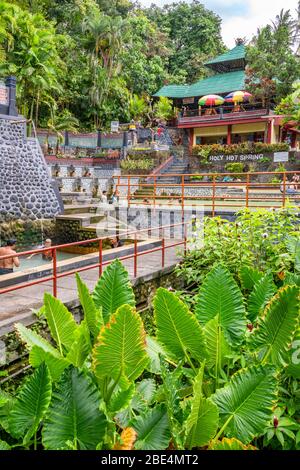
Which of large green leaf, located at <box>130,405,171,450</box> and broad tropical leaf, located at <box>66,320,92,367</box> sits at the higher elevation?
broad tropical leaf, located at <box>66,320,92,367</box>

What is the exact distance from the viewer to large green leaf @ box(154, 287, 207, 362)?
3.76 metres

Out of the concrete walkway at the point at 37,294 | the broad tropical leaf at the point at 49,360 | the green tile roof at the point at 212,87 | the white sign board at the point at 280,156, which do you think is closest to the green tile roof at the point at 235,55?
the green tile roof at the point at 212,87

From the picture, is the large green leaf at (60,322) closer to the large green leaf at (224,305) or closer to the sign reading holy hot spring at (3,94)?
the large green leaf at (224,305)

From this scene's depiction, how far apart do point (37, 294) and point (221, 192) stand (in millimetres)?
11771

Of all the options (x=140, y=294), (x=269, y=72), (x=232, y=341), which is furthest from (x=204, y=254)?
(x=269, y=72)

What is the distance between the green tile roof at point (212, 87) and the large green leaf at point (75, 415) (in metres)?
30.0

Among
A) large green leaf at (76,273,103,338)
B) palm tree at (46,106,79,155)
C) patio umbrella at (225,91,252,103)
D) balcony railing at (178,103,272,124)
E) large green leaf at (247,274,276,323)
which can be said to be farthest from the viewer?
patio umbrella at (225,91,252,103)

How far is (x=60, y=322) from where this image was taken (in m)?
3.99

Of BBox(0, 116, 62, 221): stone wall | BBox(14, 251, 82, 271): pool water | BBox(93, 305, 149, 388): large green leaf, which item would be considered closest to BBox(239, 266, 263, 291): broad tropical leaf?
BBox(93, 305, 149, 388): large green leaf

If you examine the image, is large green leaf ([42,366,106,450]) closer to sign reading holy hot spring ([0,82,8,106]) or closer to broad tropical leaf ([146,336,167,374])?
broad tropical leaf ([146,336,167,374])

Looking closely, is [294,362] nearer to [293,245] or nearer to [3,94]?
[293,245]

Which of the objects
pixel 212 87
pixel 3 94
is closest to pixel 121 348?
pixel 3 94
